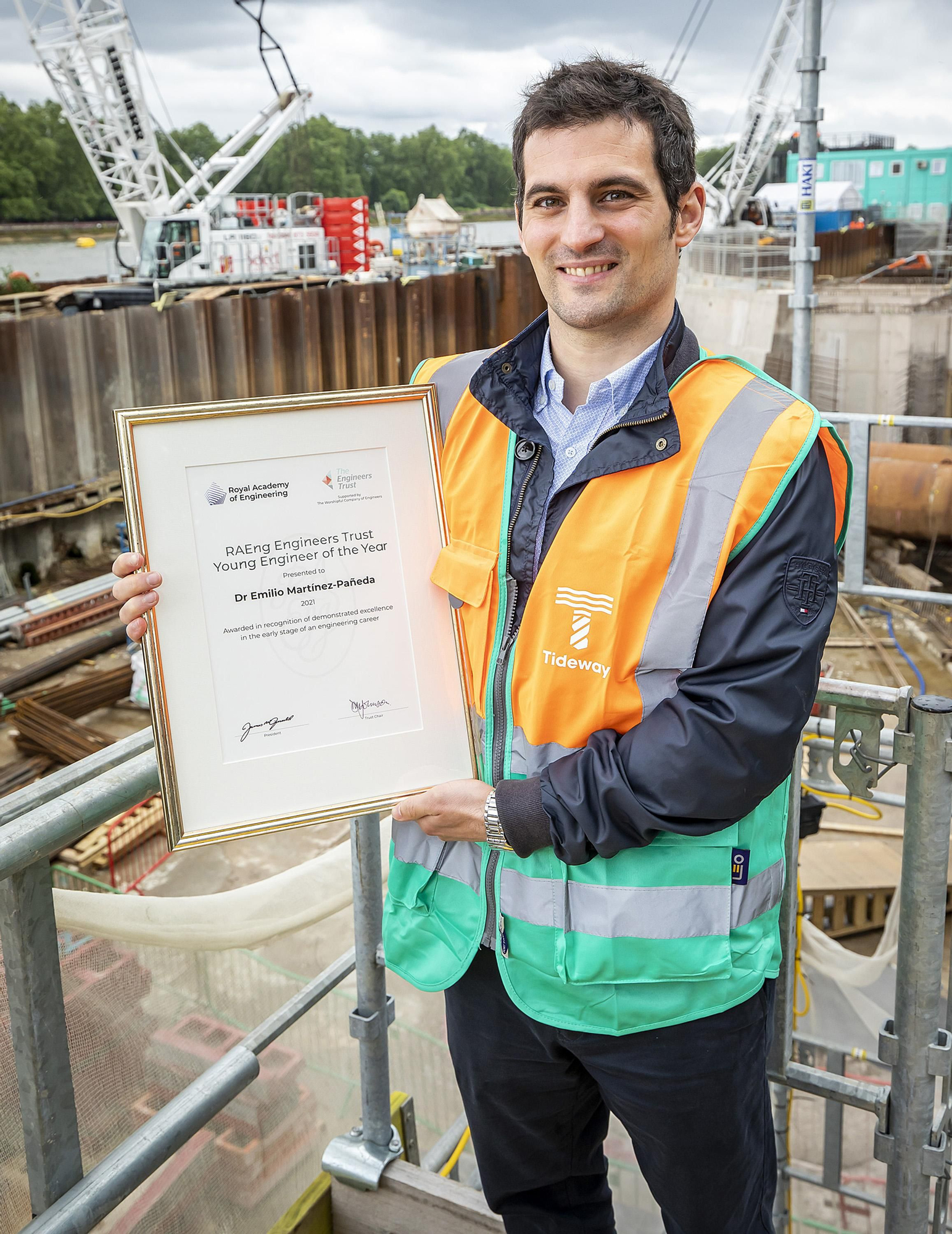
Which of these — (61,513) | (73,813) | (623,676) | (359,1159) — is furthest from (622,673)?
(61,513)

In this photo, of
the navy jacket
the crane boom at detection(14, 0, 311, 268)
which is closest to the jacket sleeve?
the navy jacket

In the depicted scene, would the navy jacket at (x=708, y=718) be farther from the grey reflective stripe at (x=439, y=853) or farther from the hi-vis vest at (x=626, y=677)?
the grey reflective stripe at (x=439, y=853)

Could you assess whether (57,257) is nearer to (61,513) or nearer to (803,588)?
(61,513)

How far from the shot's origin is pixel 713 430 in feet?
5.61

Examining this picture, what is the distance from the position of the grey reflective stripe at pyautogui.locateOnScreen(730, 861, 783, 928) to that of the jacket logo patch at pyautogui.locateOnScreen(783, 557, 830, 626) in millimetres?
475

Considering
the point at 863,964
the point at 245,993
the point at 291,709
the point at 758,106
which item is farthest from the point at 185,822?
the point at 758,106

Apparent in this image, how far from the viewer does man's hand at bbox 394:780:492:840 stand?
1839mm

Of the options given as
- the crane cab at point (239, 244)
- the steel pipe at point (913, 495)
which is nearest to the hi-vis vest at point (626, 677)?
the steel pipe at point (913, 495)

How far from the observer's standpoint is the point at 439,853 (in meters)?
1.98

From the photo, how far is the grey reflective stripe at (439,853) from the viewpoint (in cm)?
195

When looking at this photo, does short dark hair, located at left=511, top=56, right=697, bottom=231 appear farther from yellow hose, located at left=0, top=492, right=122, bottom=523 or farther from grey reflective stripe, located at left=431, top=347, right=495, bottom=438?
yellow hose, located at left=0, top=492, right=122, bottom=523

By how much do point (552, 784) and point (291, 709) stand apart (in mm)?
494

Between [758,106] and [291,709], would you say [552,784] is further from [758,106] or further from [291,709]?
[758,106]

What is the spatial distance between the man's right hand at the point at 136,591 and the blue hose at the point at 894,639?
988cm
